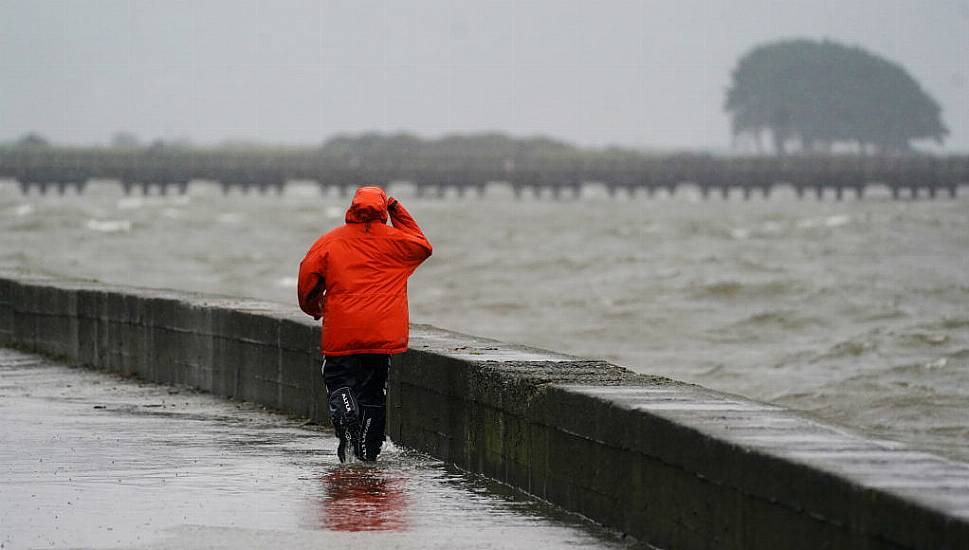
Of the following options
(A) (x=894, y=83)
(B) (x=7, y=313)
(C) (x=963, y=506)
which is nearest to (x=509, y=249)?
(B) (x=7, y=313)

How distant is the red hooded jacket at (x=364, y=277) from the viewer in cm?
827

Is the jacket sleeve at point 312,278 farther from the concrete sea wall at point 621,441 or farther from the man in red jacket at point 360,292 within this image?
the concrete sea wall at point 621,441

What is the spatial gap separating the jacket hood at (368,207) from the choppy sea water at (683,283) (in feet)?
13.7

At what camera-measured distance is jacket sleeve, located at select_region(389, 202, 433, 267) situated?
832cm

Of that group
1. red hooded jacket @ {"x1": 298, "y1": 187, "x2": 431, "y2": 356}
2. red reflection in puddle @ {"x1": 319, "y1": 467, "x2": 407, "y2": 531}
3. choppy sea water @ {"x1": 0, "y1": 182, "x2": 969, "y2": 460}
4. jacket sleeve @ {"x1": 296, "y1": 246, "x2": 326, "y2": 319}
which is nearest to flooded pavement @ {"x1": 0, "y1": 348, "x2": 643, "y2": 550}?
red reflection in puddle @ {"x1": 319, "y1": 467, "x2": 407, "y2": 531}

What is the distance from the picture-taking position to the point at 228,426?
399 inches

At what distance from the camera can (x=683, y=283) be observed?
46000 mm

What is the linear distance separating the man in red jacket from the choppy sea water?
401 centimetres

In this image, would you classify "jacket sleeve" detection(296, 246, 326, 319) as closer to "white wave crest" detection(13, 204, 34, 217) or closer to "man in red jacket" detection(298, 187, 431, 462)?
"man in red jacket" detection(298, 187, 431, 462)

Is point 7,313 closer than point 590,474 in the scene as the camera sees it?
No

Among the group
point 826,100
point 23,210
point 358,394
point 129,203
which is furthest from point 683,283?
point 826,100

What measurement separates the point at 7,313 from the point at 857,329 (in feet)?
69.0

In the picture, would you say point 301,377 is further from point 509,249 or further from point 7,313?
point 509,249

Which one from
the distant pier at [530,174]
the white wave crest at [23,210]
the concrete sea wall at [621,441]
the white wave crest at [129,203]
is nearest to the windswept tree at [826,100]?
the distant pier at [530,174]
